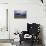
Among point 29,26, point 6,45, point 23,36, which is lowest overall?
point 6,45

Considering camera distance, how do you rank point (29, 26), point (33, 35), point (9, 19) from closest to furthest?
point (33, 35), point (29, 26), point (9, 19)

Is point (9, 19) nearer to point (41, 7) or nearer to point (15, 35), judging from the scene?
point (15, 35)

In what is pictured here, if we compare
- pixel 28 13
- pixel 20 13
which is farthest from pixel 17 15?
pixel 28 13

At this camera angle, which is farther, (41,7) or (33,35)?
(41,7)

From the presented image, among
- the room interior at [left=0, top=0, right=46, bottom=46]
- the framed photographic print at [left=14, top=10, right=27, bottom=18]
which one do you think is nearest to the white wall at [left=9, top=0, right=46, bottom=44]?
the room interior at [left=0, top=0, right=46, bottom=46]

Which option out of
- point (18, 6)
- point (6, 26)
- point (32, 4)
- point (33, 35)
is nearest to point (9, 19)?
point (6, 26)

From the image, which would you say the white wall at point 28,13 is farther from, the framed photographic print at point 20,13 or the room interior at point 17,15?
the framed photographic print at point 20,13

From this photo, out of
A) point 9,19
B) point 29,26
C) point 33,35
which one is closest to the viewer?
point 33,35

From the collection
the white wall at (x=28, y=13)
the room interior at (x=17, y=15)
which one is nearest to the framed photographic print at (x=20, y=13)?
the room interior at (x=17, y=15)

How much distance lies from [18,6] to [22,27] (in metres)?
0.86

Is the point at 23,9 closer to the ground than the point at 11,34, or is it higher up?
higher up

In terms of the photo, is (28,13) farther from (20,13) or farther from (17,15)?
(17,15)

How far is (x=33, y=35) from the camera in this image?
151 inches

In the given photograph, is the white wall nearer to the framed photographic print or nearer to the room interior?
the room interior
